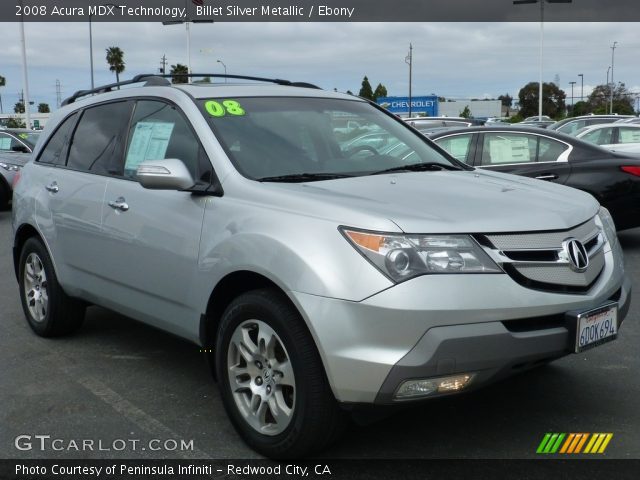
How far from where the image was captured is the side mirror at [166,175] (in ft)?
12.4

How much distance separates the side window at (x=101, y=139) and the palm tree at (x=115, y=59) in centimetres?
7615

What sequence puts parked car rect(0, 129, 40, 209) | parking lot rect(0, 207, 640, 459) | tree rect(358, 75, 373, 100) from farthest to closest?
1. tree rect(358, 75, 373, 100)
2. parked car rect(0, 129, 40, 209)
3. parking lot rect(0, 207, 640, 459)

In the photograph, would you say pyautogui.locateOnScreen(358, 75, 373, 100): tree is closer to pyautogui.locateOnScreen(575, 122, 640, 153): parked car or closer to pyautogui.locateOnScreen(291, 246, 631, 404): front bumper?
pyautogui.locateOnScreen(575, 122, 640, 153): parked car

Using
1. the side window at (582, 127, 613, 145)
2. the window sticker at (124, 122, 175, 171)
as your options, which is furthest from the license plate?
the side window at (582, 127, 613, 145)

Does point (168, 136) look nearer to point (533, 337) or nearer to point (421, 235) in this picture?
point (421, 235)

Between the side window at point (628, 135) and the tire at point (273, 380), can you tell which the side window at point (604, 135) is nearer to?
the side window at point (628, 135)

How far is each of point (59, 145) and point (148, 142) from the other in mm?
1367

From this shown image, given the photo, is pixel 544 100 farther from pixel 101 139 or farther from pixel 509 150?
pixel 101 139

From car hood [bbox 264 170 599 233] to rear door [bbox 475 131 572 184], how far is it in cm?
468

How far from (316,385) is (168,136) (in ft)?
6.21

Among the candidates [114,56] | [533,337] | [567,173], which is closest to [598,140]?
[567,173]

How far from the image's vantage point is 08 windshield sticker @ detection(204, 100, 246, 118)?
4168 millimetres

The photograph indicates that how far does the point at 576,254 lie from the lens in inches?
131

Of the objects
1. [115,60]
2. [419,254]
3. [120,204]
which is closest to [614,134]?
[120,204]
